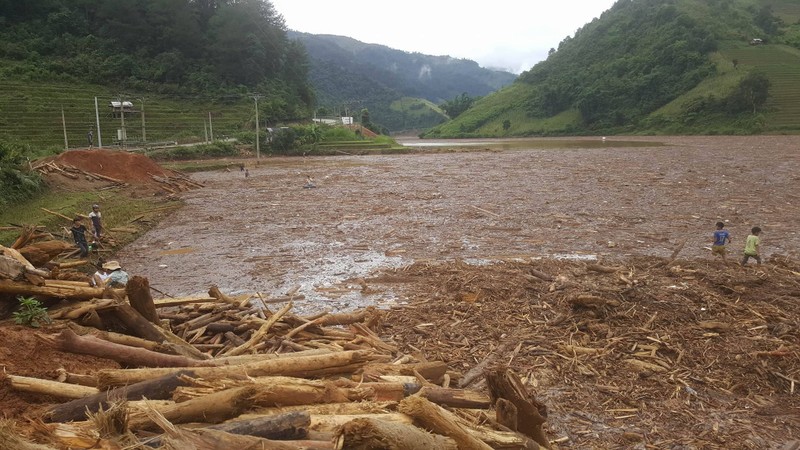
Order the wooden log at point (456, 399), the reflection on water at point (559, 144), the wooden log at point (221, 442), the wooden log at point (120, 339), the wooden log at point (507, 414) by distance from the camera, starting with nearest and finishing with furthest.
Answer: the wooden log at point (221, 442)
the wooden log at point (507, 414)
the wooden log at point (456, 399)
the wooden log at point (120, 339)
the reflection on water at point (559, 144)

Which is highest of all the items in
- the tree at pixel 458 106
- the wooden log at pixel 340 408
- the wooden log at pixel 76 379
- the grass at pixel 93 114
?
the tree at pixel 458 106

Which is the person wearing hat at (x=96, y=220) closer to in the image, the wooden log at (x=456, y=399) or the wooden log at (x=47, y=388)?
the wooden log at (x=47, y=388)

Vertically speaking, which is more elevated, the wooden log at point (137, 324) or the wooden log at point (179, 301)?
the wooden log at point (137, 324)

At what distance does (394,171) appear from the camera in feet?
126

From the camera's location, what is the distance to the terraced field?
65.8 metres

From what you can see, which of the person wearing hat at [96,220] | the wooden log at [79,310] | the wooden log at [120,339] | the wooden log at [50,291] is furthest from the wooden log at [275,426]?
the person wearing hat at [96,220]

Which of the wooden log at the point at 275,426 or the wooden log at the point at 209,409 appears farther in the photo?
the wooden log at the point at 209,409

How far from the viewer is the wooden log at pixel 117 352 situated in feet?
15.3

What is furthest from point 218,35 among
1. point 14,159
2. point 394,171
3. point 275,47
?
point 14,159

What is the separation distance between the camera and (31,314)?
534 cm

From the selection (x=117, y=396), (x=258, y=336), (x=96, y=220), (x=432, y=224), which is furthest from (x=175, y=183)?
(x=117, y=396)

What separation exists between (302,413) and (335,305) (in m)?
6.63

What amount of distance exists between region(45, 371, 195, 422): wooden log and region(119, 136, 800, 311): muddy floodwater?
19.2 feet

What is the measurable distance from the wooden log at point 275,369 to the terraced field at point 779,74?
259ft
